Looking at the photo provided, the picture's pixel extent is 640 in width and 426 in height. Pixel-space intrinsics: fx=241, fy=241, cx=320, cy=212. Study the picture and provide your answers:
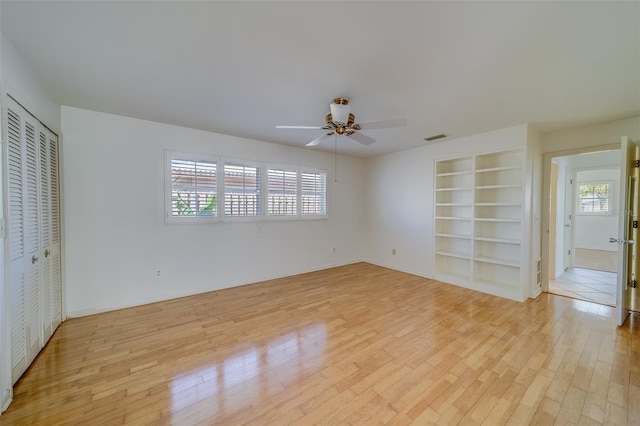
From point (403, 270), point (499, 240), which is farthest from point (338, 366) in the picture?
point (403, 270)

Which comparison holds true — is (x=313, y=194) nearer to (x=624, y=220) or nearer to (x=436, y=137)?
(x=436, y=137)

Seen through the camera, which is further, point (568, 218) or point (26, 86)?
point (568, 218)

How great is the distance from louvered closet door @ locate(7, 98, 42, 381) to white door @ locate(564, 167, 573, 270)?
8000mm

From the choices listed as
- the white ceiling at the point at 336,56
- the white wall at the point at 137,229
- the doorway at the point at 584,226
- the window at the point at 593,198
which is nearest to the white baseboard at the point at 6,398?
the white wall at the point at 137,229

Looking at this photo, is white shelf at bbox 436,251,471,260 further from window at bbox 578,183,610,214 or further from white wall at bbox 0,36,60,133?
window at bbox 578,183,610,214

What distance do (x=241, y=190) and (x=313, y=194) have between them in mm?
1542

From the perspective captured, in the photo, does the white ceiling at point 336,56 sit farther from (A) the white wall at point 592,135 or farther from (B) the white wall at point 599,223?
(B) the white wall at point 599,223

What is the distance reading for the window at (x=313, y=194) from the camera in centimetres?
497

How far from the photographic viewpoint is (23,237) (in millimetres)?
1980

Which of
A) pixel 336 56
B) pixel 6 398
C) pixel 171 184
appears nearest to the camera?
pixel 6 398

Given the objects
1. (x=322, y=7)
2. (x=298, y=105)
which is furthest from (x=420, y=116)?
(x=322, y=7)

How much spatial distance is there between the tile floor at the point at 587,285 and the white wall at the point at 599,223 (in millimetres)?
2280

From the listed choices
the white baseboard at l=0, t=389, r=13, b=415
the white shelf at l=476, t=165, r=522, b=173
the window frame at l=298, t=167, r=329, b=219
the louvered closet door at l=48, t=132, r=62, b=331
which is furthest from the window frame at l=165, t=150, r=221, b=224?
the white shelf at l=476, t=165, r=522, b=173

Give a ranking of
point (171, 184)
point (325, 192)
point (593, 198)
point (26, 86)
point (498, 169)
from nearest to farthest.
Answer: point (26, 86) → point (171, 184) → point (498, 169) → point (325, 192) → point (593, 198)
